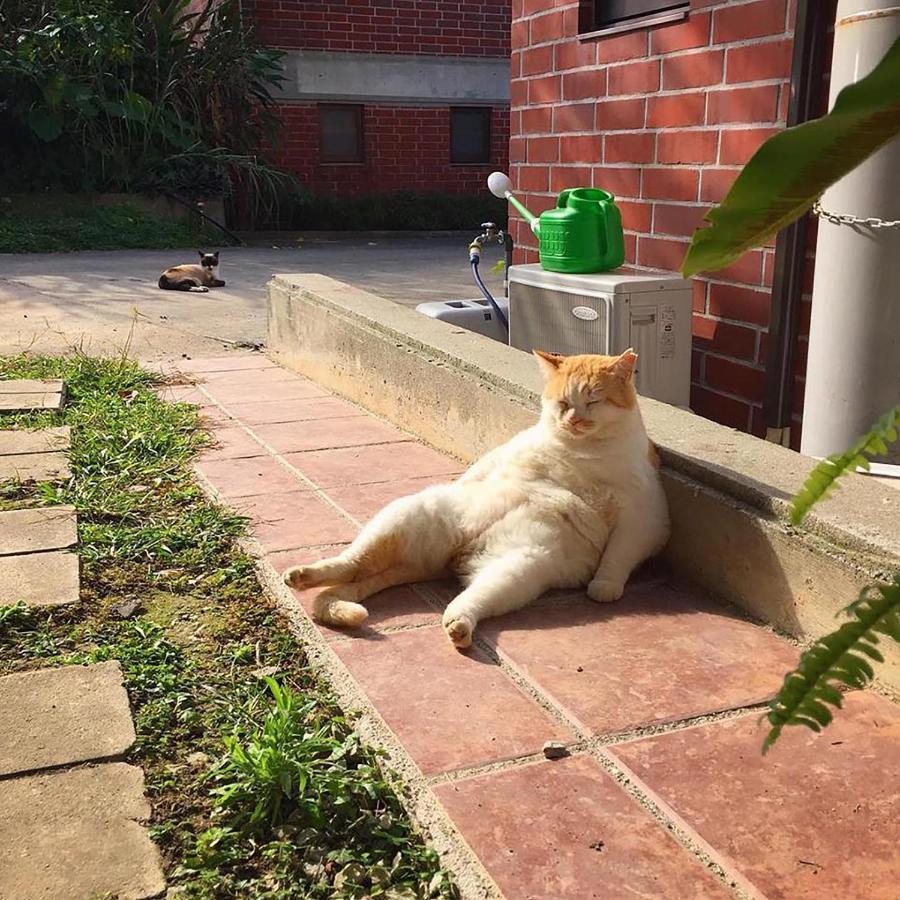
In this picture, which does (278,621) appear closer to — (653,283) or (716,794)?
(716,794)

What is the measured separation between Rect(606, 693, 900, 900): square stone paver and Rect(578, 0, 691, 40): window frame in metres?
2.86

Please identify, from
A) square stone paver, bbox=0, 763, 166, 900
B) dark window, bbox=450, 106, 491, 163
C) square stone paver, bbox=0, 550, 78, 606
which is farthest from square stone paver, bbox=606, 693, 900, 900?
dark window, bbox=450, 106, 491, 163

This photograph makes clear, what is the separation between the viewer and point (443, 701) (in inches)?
78.5

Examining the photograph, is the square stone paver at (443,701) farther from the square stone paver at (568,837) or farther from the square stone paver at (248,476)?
the square stone paver at (248,476)

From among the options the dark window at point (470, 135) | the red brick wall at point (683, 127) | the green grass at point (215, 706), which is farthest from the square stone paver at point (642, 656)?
the dark window at point (470, 135)

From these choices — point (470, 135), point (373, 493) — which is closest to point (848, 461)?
point (373, 493)

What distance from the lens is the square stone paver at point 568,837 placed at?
4.79 feet

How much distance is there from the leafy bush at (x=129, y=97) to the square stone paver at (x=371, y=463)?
9479 mm

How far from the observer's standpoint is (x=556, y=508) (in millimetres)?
2486

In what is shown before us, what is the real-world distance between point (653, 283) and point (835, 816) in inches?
90.7

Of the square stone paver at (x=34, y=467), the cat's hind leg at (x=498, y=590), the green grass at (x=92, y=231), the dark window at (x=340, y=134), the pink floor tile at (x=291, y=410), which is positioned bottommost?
the pink floor tile at (x=291, y=410)

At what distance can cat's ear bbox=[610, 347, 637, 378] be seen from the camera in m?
2.53

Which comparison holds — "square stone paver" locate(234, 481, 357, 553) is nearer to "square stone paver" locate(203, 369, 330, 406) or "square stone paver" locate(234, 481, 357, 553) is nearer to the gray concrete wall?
"square stone paver" locate(203, 369, 330, 406)

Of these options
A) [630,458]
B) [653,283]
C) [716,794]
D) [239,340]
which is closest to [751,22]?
[653,283]
